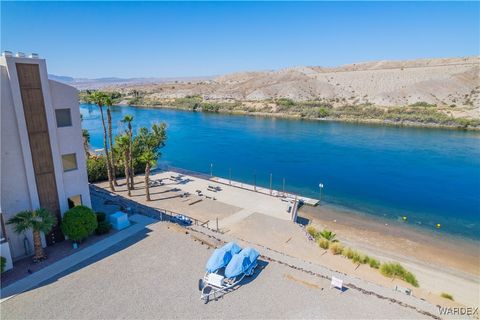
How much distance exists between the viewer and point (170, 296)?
12844 millimetres

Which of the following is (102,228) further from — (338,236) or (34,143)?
(338,236)

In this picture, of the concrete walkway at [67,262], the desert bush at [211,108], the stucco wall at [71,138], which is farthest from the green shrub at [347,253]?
the desert bush at [211,108]

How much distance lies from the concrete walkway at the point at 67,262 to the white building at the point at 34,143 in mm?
1912

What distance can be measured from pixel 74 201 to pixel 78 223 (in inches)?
87.4

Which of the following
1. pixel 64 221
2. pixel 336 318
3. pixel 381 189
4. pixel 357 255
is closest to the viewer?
pixel 336 318

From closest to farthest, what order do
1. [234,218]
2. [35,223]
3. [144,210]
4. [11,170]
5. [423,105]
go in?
[35,223] < [11,170] < [144,210] < [234,218] < [423,105]

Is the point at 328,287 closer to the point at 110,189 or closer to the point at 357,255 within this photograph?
the point at 357,255

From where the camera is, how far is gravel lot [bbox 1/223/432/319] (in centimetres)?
1195

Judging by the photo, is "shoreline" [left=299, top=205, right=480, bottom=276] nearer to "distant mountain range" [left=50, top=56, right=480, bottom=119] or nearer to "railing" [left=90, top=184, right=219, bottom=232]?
"railing" [left=90, top=184, right=219, bottom=232]

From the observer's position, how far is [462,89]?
352ft

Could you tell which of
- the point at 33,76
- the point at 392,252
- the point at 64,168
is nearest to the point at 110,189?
the point at 64,168

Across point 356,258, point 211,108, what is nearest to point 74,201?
point 356,258

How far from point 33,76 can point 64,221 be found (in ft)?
25.1

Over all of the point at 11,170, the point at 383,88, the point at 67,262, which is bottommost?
the point at 67,262
